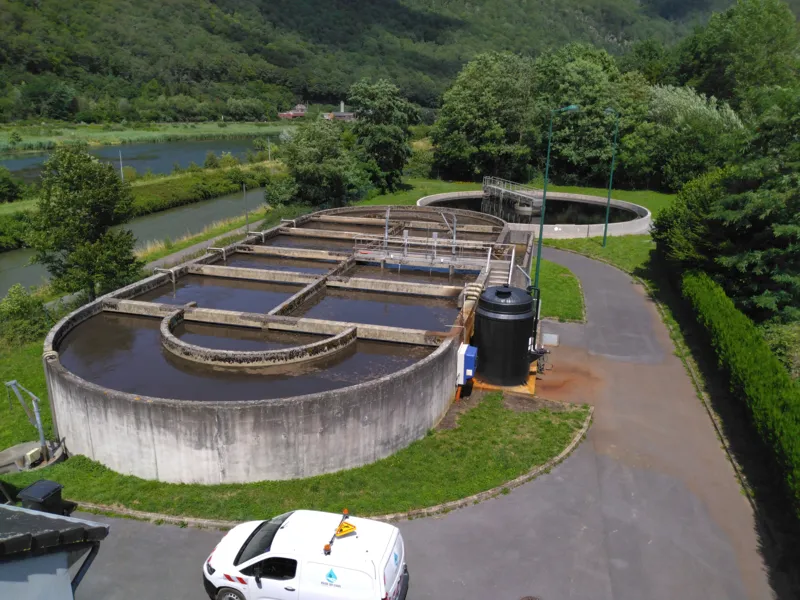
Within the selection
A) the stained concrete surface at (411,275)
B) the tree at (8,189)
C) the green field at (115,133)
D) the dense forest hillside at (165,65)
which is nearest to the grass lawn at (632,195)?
the stained concrete surface at (411,275)

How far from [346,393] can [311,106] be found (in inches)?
5843

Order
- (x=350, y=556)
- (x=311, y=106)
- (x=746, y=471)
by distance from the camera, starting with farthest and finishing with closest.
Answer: (x=311, y=106) → (x=746, y=471) → (x=350, y=556)

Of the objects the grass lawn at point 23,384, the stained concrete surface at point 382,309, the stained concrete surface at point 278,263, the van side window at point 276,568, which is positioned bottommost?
the grass lawn at point 23,384

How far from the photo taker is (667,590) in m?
10.7

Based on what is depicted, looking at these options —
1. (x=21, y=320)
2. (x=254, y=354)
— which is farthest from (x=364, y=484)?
(x=21, y=320)

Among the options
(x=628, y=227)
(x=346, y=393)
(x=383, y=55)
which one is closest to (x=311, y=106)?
(x=383, y=55)

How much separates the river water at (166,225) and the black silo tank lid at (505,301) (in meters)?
24.0

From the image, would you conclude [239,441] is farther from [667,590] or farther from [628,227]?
[628,227]

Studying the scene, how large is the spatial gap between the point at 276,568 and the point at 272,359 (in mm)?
6546

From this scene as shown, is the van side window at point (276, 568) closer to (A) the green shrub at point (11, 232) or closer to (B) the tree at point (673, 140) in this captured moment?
(A) the green shrub at point (11, 232)

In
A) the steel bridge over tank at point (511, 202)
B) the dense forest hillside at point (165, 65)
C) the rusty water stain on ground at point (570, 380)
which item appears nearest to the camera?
the rusty water stain on ground at point (570, 380)

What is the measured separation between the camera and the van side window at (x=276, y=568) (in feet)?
31.8

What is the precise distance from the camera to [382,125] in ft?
167

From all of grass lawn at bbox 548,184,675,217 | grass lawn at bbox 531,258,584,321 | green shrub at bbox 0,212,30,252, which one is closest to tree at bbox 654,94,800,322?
grass lawn at bbox 531,258,584,321
